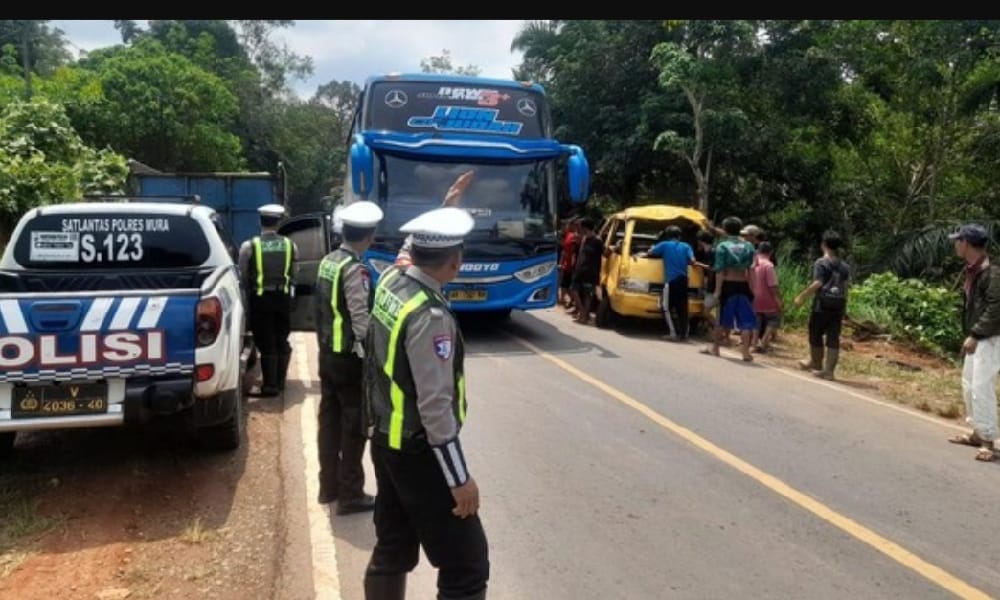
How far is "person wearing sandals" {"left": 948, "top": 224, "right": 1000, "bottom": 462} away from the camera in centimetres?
638

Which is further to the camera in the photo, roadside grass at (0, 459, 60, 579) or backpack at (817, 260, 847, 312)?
backpack at (817, 260, 847, 312)

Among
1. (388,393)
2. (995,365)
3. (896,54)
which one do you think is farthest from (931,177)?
(388,393)

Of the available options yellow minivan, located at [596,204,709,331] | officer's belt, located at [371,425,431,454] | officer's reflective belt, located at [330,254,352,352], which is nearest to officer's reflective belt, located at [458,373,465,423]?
officer's belt, located at [371,425,431,454]

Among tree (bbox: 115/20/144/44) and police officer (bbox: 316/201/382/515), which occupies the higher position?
tree (bbox: 115/20/144/44)

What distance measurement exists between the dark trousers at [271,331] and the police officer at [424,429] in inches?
173

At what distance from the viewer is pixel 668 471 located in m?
5.77

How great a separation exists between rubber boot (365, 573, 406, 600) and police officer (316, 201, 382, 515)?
5.46 feet

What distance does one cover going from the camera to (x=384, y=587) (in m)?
3.28

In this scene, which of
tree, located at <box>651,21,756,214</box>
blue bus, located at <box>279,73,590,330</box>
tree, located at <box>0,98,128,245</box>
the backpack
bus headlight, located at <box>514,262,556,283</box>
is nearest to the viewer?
the backpack

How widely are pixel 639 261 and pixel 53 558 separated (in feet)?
30.0

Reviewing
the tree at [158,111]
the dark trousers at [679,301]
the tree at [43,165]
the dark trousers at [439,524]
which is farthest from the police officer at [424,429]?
the tree at [158,111]

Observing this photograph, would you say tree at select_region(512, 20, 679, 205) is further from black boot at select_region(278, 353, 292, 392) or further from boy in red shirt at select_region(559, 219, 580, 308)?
black boot at select_region(278, 353, 292, 392)

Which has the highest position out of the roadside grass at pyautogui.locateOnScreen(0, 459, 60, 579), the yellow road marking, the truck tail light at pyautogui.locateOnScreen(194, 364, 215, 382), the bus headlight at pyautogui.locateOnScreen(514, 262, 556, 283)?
the bus headlight at pyautogui.locateOnScreen(514, 262, 556, 283)

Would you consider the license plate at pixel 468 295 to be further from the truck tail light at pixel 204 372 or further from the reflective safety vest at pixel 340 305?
the reflective safety vest at pixel 340 305
